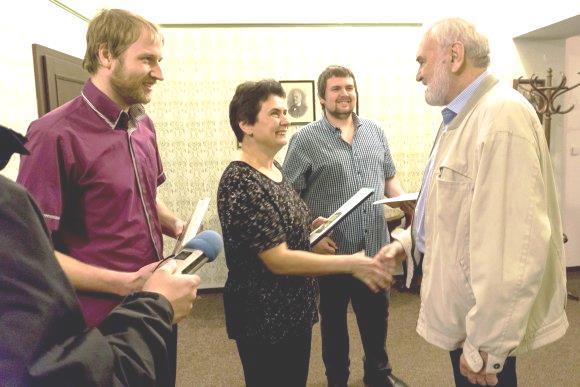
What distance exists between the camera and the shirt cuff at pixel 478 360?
117cm

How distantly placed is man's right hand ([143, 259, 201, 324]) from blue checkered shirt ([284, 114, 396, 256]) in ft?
5.13

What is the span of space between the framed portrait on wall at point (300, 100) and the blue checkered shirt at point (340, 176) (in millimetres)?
1843

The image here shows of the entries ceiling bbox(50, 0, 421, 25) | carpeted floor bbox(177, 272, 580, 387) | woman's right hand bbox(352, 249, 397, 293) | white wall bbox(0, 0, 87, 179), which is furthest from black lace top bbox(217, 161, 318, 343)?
ceiling bbox(50, 0, 421, 25)

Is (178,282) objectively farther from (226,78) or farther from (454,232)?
(226,78)

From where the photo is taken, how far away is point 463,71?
138 cm

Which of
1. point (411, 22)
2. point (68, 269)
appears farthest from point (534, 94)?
point (68, 269)

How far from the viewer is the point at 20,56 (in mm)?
2412

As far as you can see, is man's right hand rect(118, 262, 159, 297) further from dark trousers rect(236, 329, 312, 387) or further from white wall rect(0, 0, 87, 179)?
white wall rect(0, 0, 87, 179)

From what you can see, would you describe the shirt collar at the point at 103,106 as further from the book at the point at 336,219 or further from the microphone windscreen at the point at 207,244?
the book at the point at 336,219

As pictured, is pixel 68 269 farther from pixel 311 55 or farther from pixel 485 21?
pixel 485 21

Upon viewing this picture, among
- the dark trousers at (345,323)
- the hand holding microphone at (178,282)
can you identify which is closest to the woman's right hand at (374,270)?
the dark trousers at (345,323)

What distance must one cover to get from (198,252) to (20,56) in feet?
6.96

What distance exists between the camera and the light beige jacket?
1.14 m

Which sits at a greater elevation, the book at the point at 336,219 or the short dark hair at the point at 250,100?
the short dark hair at the point at 250,100
